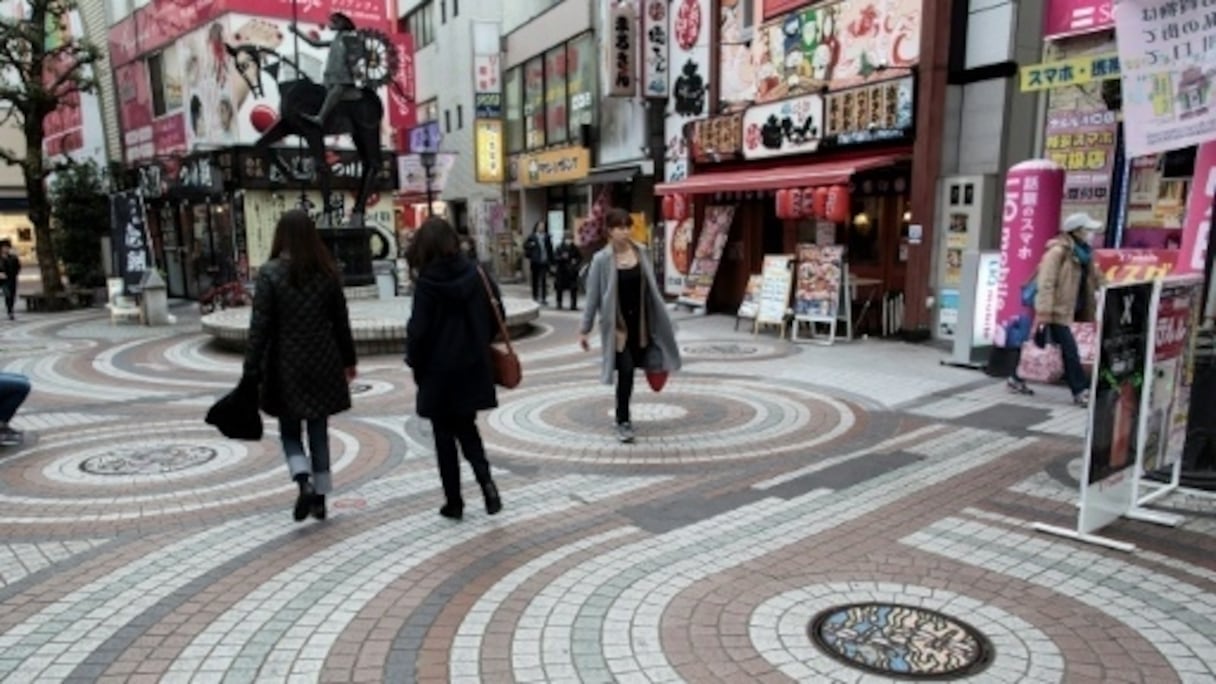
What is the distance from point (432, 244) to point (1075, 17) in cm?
853

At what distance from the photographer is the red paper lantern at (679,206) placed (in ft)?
48.1

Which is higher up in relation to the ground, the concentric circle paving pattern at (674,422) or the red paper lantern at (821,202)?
the red paper lantern at (821,202)

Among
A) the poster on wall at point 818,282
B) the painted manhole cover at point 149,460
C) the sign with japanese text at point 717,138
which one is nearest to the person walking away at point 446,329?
the painted manhole cover at point 149,460

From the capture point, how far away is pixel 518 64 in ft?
76.5

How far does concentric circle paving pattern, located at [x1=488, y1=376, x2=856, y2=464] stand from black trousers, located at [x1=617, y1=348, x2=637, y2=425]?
21 cm

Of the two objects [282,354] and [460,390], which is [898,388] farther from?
[282,354]

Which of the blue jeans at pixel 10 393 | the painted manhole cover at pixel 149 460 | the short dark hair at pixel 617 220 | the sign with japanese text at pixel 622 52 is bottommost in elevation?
the painted manhole cover at pixel 149 460

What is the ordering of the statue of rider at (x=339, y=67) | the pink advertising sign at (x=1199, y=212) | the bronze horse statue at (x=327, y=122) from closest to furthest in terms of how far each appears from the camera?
the pink advertising sign at (x=1199, y=212)
the statue of rider at (x=339, y=67)
the bronze horse statue at (x=327, y=122)

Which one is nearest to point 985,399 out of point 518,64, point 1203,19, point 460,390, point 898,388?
point 898,388

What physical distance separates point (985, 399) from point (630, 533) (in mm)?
4584

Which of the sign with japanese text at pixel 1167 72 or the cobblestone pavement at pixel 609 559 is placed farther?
the sign with japanese text at pixel 1167 72

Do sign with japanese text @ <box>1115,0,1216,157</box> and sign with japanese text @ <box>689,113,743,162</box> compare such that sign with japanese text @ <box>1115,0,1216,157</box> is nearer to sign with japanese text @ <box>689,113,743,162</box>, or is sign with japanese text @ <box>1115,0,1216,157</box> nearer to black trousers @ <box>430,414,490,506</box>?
black trousers @ <box>430,414,490,506</box>

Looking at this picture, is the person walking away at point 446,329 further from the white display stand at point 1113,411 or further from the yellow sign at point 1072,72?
the yellow sign at point 1072,72

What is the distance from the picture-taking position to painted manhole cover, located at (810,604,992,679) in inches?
121
